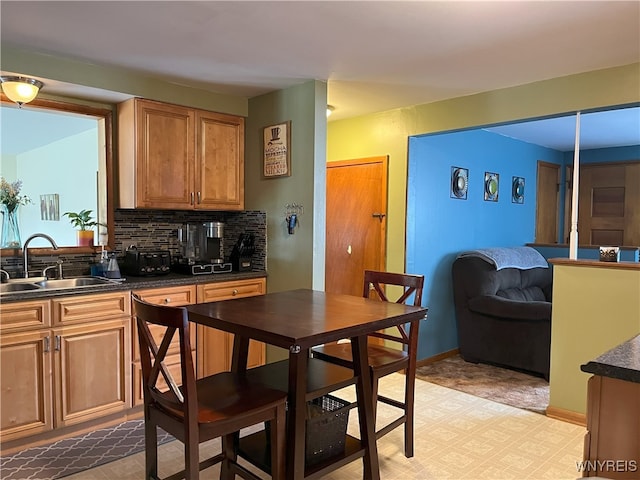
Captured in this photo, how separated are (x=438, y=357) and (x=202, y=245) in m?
2.38

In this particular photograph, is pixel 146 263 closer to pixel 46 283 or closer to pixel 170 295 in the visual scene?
pixel 170 295

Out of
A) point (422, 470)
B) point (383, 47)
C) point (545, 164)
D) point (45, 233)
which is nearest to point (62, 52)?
point (45, 233)

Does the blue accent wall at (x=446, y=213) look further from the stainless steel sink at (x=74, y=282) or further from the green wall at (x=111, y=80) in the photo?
the stainless steel sink at (x=74, y=282)

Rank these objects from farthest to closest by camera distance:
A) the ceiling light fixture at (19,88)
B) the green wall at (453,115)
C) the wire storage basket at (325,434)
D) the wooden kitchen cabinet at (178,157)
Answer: the wooden kitchen cabinet at (178,157) → the green wall at (453,115) → the ceiling light fixture at (19,88) → the wire storage basket at (325,434)

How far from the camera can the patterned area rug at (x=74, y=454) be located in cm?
239

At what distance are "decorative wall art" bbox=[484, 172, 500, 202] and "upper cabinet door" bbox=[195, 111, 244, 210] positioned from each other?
8.56 ft

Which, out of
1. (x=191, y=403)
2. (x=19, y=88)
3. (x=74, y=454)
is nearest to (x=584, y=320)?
(x=191, y=403)

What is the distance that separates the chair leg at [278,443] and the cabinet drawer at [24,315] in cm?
157

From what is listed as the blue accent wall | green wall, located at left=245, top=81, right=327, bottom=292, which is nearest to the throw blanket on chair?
the blue accent wall

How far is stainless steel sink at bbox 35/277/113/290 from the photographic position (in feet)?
9.88

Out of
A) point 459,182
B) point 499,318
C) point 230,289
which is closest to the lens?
point 230,289

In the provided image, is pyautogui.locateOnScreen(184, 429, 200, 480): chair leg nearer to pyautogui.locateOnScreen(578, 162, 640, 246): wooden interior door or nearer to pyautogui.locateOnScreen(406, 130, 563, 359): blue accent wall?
pyautogui.locateOnScreen(406, 130, 563, 359): blue accent wall

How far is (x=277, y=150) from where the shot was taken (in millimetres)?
3541

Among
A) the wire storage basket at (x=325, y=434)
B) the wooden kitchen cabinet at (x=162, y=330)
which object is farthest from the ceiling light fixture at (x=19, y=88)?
the wire storage basket at (x=325, y=434)
